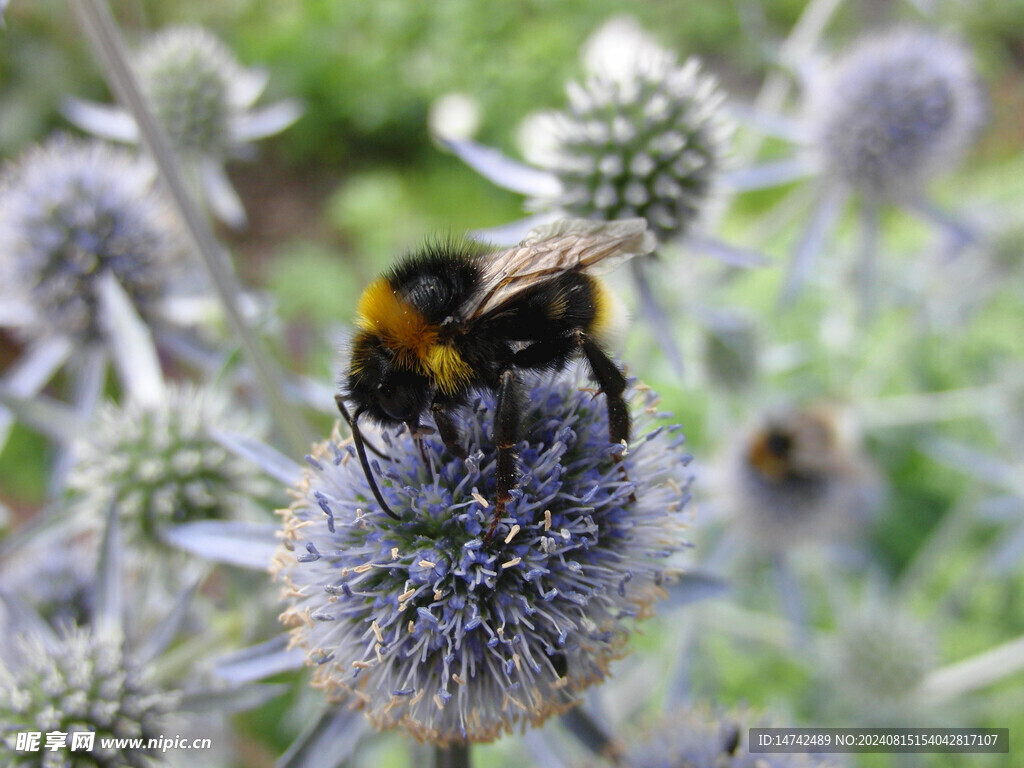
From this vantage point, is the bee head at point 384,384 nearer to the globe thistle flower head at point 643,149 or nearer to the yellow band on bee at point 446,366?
the yellow band on bee at point 446,366

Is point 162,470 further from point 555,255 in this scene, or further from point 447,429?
point 555,255

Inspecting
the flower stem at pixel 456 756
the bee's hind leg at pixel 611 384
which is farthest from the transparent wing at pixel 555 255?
the flower stem at pixel 456 756

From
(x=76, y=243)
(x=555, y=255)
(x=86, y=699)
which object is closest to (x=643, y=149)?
(x=555, y=255)

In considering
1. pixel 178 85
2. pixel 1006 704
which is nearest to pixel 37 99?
pixel 178 85

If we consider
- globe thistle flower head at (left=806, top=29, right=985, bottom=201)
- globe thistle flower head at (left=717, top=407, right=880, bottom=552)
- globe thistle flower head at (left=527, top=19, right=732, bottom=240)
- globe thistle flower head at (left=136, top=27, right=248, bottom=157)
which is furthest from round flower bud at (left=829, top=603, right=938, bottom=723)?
globe thistle flower head at (left=136, top=27, right=248, bottom=157)

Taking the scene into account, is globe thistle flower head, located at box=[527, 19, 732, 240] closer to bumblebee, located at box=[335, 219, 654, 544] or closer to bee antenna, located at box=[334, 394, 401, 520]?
bumblebee, located at box=[335, 219, 654, 544]

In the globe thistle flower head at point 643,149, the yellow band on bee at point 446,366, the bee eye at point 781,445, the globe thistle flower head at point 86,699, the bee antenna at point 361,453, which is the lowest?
the globe thistle flower head at point 86,699
